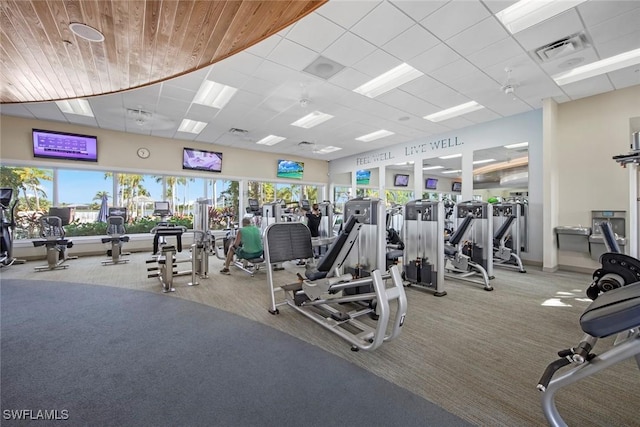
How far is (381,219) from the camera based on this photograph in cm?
341

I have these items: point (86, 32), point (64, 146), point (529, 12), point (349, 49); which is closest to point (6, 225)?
point (64, 146)

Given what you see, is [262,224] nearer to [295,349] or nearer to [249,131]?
[249,131]

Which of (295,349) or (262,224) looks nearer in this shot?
(295,349)

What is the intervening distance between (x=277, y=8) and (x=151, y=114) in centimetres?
522

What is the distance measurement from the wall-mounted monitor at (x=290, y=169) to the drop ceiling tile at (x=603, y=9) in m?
8.52

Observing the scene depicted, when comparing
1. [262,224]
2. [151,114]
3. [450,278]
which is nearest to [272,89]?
[151,114]

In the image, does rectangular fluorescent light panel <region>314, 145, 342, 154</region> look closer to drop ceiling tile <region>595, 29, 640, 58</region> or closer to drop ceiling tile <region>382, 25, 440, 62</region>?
drop ceiling tile <region>382, 25, 440, 62</region>

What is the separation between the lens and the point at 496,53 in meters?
3.96

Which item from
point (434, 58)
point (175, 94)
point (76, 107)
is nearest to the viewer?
point (434, 58)

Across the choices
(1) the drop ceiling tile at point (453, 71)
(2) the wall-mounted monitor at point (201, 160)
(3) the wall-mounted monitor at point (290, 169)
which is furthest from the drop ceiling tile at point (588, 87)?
(2) the wall-mounted monitor at point (201, 160)

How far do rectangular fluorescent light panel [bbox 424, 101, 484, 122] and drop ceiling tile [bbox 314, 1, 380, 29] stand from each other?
3.81m

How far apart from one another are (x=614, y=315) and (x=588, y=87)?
613cm

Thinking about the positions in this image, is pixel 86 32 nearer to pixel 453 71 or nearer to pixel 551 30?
pixel 453 71

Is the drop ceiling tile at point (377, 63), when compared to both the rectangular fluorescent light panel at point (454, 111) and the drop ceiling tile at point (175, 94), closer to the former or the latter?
the rectangular fluorescent light panel at point (454, 111)
